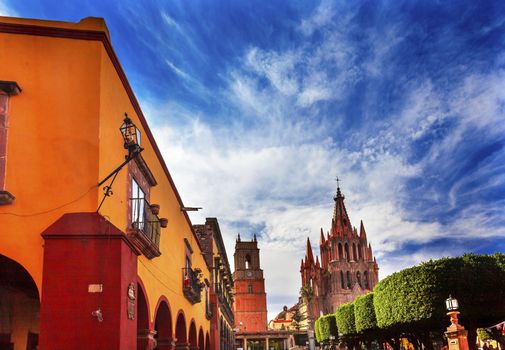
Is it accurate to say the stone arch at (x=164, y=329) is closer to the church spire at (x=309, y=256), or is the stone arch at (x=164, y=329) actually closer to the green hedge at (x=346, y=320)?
the green hedge at (x=346, y=320)

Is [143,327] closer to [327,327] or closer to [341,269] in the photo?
[327,327]

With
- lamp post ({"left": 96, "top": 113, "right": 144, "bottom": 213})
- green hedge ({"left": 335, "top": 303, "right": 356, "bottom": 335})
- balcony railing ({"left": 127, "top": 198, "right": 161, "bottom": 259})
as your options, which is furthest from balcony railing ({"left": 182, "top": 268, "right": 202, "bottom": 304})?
green hedge ({"left": 335, "top": 303, "right": 356, "bottom": 335})

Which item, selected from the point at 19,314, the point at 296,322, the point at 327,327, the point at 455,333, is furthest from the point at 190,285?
the point at 296,322

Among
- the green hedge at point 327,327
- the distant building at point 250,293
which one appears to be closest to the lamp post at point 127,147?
the green hedge at point 327,327

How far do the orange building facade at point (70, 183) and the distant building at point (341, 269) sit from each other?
85.5 metres

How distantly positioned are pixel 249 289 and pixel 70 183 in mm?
93100

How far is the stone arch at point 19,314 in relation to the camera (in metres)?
11.6

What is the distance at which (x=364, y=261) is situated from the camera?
94.6 m

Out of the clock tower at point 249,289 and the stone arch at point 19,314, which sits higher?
the clock tower at point 249,289

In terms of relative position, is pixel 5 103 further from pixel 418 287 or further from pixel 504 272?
pixel 504 272

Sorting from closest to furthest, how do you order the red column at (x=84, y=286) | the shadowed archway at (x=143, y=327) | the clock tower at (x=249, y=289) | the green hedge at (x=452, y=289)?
the red column at (x=84, y=286)
the shadowed archway at (x=143, y=327)
the green hedge at (x=452, y=289)
the clock tower at (x=249, y=289)

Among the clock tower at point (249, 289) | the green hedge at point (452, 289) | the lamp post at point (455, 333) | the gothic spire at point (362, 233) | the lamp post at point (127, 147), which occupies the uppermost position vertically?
the gothic spire at point (362, 233)

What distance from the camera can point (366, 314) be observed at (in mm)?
31516

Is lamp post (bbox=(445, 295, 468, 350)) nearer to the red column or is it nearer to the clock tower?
the red column
